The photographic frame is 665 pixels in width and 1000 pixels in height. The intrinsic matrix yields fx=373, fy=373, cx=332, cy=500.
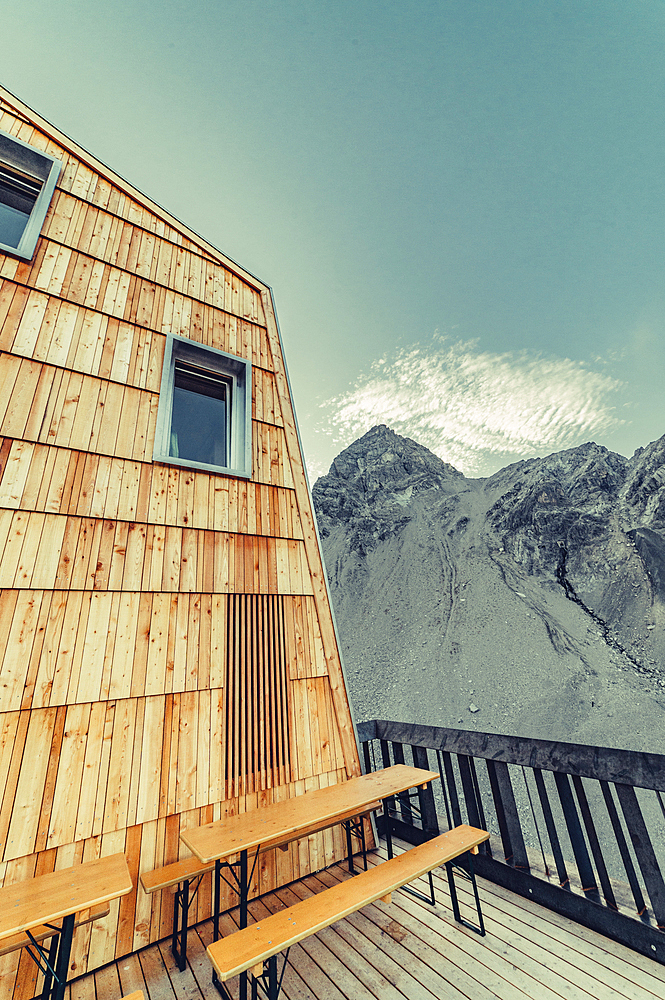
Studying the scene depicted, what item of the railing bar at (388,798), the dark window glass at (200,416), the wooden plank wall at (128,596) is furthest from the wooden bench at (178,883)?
the dark window glass at (200,416)

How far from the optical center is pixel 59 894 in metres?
1.50

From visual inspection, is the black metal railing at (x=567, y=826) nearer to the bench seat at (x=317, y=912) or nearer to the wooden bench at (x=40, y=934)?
the bench seat at (x=317, y=912)

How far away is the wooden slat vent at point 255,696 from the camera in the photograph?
2.68 metres

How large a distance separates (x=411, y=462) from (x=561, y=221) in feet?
86.8

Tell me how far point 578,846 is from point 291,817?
167 cm

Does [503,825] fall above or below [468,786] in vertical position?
below

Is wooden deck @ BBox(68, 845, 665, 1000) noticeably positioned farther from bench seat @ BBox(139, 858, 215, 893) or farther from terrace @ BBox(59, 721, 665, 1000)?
bench seat @ BBox(139, 858, 215, 893)

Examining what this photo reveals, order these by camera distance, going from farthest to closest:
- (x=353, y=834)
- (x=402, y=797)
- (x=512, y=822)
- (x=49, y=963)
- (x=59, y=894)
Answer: (x=402, y=797) < (x=353, y=834) < (x=512, y=822) < (x=49, y=963) < (x=59, y=894)

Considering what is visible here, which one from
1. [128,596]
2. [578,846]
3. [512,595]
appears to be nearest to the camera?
[578,846]

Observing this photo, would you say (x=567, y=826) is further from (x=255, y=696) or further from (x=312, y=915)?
(x=255, y=696)

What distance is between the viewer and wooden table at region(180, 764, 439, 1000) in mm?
→ 1798

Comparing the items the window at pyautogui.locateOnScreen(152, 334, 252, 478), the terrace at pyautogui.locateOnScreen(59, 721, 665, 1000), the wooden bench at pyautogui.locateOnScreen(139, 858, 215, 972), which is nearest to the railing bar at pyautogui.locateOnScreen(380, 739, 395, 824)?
the terrace at pyautogui.locateOnScreen(59, 721, 665, 1000)

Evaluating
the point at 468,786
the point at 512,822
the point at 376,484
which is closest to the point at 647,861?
the point at 512,822

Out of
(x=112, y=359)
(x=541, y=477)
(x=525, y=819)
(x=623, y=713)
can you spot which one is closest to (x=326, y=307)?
(x=112, y=359)
